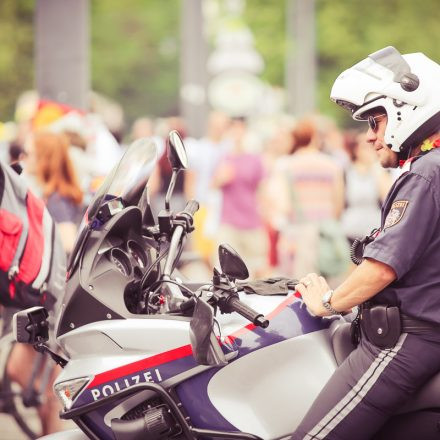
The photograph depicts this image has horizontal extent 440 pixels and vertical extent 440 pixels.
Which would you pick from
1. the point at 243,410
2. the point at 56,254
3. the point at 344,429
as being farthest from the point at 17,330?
the point at 56,254

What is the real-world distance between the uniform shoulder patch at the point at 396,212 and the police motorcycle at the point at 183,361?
1.48ft

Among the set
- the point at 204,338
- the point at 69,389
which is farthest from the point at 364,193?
the point at 204,338

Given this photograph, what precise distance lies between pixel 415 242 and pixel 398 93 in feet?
1.68

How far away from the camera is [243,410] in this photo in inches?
148

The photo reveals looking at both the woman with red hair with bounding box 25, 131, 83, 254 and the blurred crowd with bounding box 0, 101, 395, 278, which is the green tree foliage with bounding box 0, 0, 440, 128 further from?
the woman with red hair with bounding box 25, 131, 83, 254

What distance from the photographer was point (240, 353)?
3.77m

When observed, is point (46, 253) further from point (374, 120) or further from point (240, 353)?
point (374, 120)

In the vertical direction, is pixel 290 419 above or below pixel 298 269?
above

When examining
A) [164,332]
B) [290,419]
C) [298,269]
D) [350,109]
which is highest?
[350,109]

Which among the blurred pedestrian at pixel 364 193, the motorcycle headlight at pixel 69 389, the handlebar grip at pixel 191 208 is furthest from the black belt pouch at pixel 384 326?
the blurred pedestrian at pixel 364 193

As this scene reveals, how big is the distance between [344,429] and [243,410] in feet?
1.11

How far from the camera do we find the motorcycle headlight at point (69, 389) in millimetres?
3797

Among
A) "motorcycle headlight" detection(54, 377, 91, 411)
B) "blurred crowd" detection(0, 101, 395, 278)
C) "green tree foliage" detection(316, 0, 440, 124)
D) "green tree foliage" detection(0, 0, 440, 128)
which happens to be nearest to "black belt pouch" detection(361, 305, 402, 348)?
"motorcycle headlight" detection(54, 377, 91, 411)

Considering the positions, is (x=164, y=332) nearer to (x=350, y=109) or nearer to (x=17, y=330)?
(x=17, y=330)
